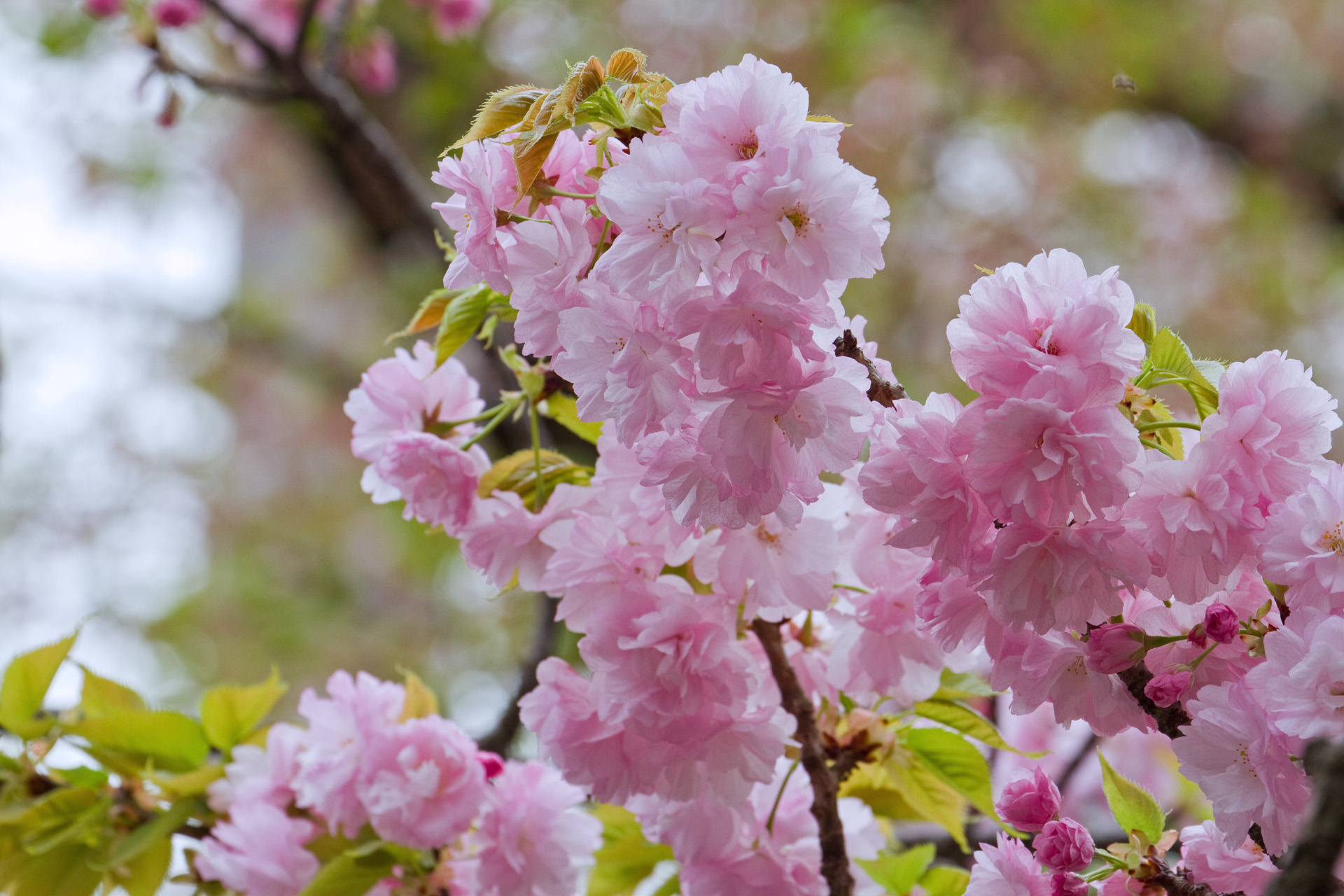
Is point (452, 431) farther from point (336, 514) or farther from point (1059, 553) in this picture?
point (336, 514)

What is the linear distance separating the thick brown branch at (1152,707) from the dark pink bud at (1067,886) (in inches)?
3.3

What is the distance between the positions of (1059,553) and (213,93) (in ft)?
4.45

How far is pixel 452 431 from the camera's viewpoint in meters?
0.66

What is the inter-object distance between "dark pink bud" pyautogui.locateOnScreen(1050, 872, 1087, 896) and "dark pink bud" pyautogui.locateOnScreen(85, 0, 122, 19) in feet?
5.49

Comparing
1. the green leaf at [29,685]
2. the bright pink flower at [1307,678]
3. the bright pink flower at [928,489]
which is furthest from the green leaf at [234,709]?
the bright pink flower at [1307,678]

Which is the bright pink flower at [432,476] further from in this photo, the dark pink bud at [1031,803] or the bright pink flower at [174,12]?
the bright pink flower at [174,12]

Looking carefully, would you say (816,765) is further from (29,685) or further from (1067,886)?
(29,685)

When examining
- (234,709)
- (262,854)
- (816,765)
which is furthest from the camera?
(234,709)

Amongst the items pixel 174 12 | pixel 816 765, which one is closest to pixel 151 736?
pixel 816 765

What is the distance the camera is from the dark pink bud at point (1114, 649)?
484 millimetres

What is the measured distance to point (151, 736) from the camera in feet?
2.79

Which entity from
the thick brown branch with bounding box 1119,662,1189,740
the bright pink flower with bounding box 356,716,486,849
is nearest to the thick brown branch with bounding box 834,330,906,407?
the thick brown branch with bounding box 1119,662,1189,740

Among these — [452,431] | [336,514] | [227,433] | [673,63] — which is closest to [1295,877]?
[452,431]

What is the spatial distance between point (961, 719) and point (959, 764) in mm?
29
